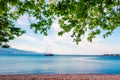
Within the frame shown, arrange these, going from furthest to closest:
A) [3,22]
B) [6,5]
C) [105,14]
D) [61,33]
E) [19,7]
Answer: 1. [3,22]
2. [61,33]
3. [105,14]
4. [19,7]
5. [6,5]

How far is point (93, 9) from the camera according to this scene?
995 centimetres

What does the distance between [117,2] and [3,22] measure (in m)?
12.0

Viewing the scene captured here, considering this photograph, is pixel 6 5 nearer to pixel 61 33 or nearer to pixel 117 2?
pixel 61 33

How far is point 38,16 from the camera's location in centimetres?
1002

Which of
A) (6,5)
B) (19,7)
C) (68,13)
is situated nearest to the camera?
(6,5)

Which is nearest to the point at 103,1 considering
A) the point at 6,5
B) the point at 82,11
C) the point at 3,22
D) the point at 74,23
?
the point at 82,11

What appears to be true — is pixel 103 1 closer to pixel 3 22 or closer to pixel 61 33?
pixel 61 33

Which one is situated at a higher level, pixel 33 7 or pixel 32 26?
pixel 33 7

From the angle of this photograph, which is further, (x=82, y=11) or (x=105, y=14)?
(x=105, y=14)

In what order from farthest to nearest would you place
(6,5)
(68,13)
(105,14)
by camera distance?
(105,14) → (68,13) → (6,5)

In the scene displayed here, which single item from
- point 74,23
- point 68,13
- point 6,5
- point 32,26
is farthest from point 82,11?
point 6,5

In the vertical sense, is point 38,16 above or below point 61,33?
above

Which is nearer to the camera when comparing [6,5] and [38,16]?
[6,5]

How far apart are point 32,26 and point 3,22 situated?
10559mm
